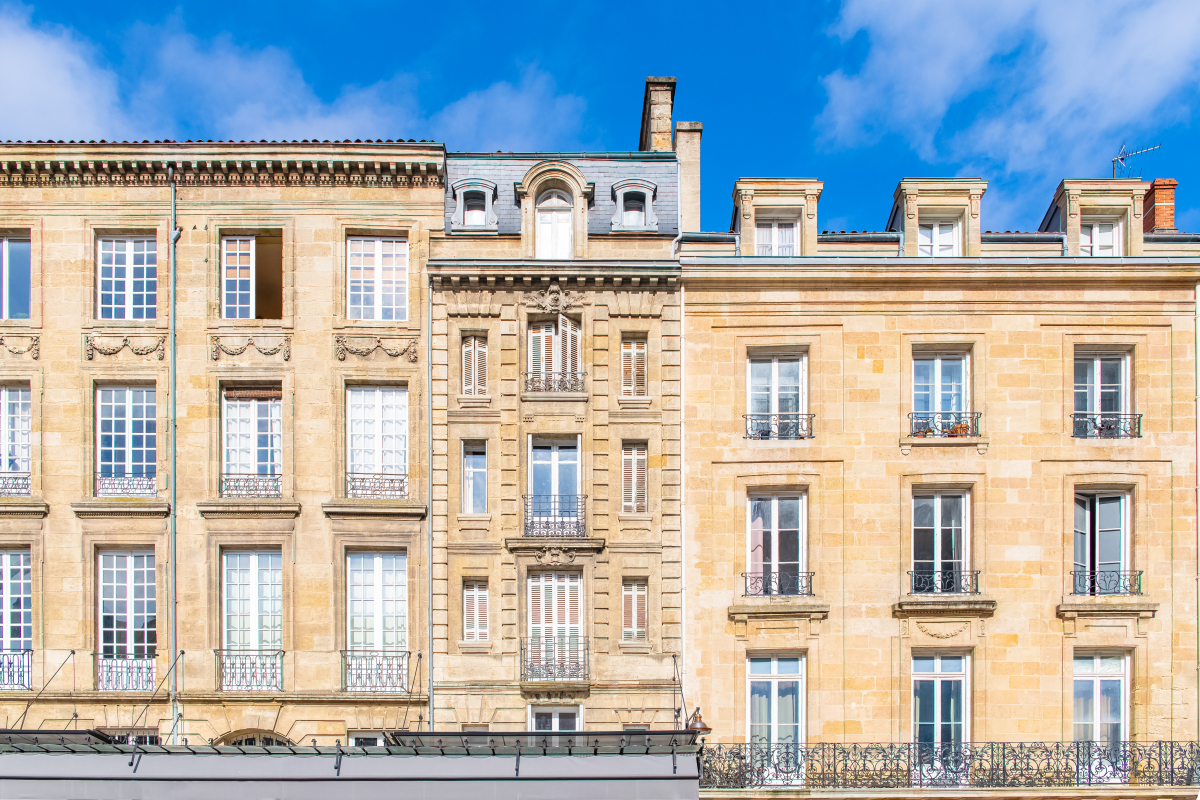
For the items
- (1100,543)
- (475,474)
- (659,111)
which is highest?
(659,111)

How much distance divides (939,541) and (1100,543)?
3.13 m

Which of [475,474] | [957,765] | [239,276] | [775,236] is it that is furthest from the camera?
[775,236]

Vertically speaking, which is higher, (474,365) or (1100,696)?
(474,365)

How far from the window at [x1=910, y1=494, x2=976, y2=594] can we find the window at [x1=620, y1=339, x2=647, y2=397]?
18.6ft

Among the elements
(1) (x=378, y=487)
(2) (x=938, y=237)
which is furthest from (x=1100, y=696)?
(1) (x=378, y=487)

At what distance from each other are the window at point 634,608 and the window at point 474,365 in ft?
15.0

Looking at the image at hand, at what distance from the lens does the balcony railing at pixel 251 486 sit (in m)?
14.0

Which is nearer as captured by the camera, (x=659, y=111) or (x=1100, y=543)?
(x=1100, y=543)

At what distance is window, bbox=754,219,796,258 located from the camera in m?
14.8

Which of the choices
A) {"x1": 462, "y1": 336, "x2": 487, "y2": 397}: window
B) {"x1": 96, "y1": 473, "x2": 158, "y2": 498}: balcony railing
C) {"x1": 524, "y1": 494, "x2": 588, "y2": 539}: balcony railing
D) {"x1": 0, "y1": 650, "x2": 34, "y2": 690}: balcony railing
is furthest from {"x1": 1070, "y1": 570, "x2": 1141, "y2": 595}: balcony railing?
{"x1": 0, "y1": 650, "x2": 34, "y2": 690}: balcony railing

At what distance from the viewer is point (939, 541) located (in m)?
14.1

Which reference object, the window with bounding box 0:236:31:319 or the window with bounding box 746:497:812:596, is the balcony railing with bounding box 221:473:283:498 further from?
the window with bounding box 746:497:812:596

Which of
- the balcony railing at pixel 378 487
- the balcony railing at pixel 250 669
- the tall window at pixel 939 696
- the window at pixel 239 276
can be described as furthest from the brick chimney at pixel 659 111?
the balcony railing at pixel 250 669

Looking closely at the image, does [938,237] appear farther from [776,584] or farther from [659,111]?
[776,584]
